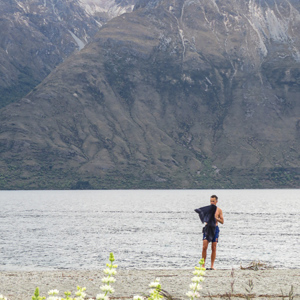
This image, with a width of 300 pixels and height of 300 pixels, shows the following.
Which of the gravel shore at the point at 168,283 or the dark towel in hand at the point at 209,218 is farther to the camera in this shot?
the dark towel in hand at the point at 209,218

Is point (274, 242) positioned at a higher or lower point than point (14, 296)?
higher

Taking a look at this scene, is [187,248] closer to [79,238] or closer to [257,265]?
[79,238]

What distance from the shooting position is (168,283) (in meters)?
22.7

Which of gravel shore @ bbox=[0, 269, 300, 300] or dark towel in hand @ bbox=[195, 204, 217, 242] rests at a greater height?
dark towel in hand @ bbox=[195, 204, 217, 242]

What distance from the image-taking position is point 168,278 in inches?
944

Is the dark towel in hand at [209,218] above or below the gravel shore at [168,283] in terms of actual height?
above

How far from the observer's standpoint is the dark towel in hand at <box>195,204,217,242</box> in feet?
83.4

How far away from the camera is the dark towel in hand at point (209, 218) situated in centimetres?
2541

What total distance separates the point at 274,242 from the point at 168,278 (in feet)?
161

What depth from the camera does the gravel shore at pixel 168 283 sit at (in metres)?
20.8

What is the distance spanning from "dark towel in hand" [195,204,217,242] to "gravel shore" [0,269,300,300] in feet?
6.14

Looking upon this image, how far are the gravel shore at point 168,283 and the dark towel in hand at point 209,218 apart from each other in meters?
1.87

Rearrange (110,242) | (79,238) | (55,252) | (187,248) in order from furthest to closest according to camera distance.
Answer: (79,238), (110,242), (187,248), (55,252)

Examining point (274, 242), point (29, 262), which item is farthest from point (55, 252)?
point (274, 242)
